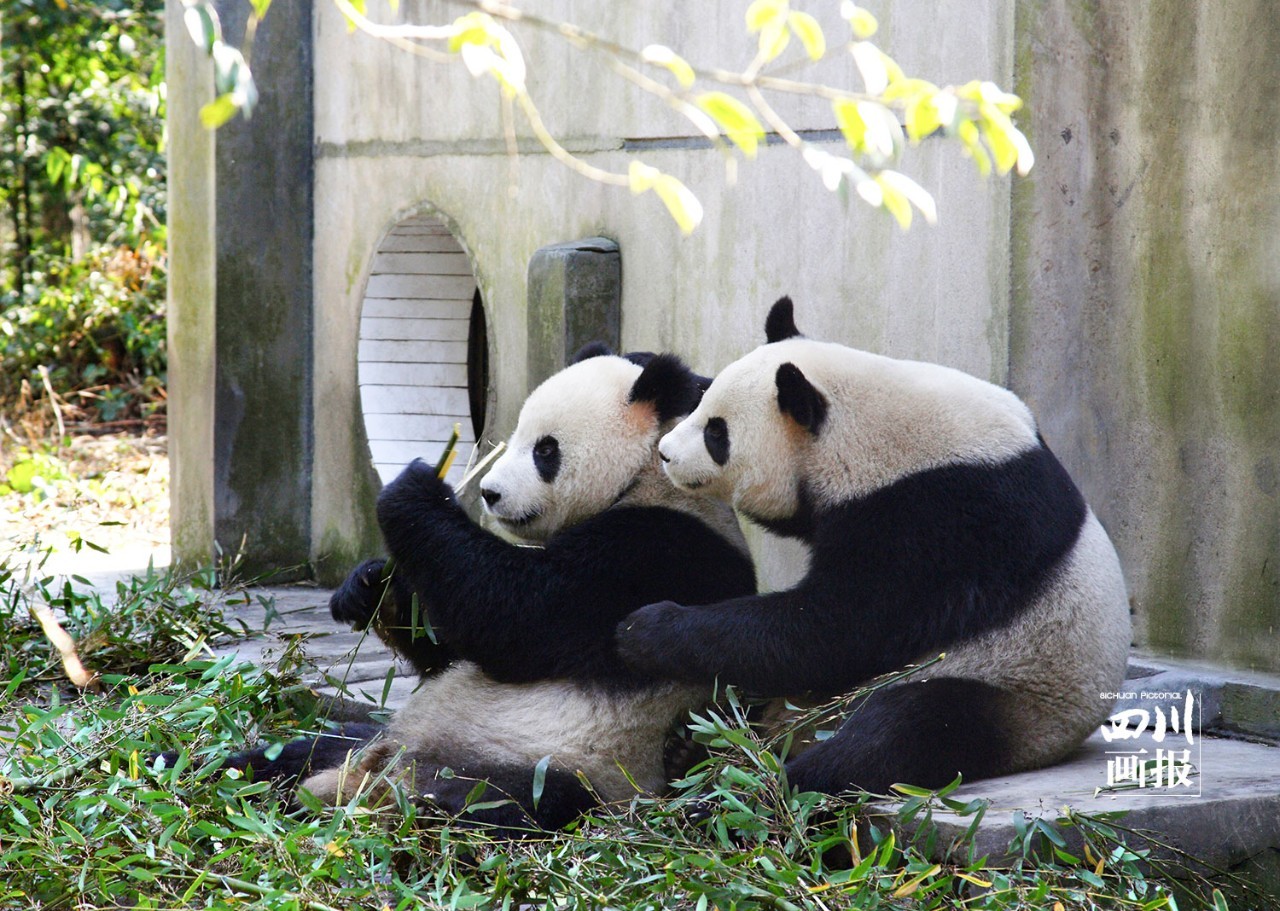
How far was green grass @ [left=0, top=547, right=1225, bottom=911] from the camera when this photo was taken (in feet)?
9.20

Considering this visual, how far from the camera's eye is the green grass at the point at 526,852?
2805 millimetres

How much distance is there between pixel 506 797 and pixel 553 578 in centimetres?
54

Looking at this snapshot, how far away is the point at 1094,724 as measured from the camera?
3396 mm

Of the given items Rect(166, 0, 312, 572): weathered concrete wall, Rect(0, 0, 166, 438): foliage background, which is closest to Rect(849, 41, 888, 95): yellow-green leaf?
Rect(166, 0, 312, 572): weathered concrete wall

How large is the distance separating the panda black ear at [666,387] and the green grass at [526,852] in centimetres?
79

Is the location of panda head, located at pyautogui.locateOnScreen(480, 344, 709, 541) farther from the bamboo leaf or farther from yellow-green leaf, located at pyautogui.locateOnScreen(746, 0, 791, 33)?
yellow-green leaf, located at pyautogui.locateOnScreen(746, 0, 791, 33)

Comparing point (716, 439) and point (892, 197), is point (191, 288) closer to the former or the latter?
point (716, 439)

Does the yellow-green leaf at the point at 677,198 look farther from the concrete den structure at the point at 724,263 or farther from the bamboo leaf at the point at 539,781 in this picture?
the concrete den structure at the point at 724,263

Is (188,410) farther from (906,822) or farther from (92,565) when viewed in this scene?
(906,822)

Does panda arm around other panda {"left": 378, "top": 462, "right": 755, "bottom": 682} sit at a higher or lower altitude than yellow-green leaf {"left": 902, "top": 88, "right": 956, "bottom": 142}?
lower

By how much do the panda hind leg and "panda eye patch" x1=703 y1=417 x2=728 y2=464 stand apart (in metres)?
0.68

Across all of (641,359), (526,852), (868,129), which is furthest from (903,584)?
(868,129)

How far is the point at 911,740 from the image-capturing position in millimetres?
3076

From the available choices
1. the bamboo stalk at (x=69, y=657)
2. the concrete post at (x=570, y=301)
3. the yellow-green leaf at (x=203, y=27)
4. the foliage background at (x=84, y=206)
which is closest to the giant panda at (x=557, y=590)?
the bamboo stalk at (x=69, y=657)
